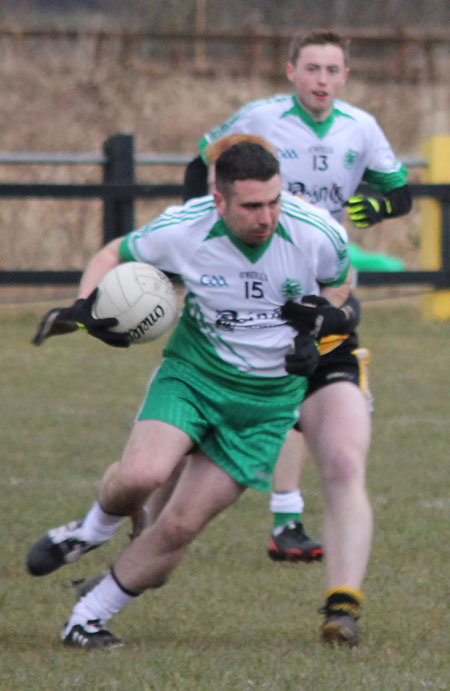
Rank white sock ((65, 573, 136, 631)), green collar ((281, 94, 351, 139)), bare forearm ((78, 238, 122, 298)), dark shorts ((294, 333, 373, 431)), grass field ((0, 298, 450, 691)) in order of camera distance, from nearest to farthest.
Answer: grass field ((0, 298, 450, 691)) < white sock ((65, 573, 136, 631)) < bare forearm ((78, 238, 122, 298)) < dark shorts ((294, 333, 373, 431)) < green collar ((281, 94, 351, 139))

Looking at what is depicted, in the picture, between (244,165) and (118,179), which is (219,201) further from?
(118,179)

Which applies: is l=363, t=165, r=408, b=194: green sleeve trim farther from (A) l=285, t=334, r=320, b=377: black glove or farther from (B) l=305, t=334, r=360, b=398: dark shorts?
(A) l=285, t=334, r=320, b=377: black glove

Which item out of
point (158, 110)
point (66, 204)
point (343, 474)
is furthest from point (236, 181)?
point (158, 110)

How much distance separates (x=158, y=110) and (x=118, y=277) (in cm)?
1930

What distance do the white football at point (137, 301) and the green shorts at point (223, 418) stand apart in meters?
0.16

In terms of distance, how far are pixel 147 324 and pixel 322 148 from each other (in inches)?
68.3

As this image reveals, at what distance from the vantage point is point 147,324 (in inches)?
187

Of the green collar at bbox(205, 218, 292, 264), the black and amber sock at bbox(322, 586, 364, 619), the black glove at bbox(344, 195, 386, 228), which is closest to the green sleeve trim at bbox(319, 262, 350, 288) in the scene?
the green collar at bbox(205, 218, 292, 264)

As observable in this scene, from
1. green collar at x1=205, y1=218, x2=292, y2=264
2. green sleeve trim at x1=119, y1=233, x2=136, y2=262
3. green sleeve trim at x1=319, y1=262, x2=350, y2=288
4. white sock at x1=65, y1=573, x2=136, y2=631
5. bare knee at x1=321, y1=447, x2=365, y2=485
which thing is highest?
green collar at x1=205, y1=218, x2=292, y2=264

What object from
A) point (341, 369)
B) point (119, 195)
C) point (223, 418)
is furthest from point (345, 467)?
point (119, 195)

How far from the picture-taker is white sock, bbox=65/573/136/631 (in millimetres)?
4625

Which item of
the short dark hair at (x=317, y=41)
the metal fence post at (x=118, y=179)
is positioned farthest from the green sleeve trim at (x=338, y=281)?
the metal fence post at (x=118, y=179)

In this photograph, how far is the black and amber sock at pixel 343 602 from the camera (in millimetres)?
4535

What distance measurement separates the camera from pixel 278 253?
4.73 meters
